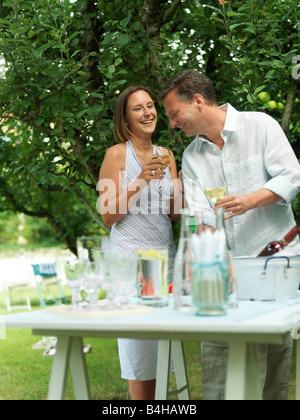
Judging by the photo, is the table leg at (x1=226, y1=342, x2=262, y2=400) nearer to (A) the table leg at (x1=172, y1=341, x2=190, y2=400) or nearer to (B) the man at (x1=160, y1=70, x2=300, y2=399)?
(B) the man at (x1=160, y1=70, x2=300, y2=399)

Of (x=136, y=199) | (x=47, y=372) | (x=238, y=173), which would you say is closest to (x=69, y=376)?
(x=47, y=372)

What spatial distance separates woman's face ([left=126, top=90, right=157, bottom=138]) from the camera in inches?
122

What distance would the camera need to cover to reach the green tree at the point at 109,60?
3482 millimetres

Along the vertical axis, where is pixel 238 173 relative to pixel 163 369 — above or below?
above

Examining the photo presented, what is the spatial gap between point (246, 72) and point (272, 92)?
232 mm

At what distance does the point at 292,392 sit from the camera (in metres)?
4.95

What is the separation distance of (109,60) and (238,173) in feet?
4.54

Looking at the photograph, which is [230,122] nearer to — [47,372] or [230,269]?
[230,269]

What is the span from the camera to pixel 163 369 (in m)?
2.82

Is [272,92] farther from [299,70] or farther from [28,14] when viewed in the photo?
[28,14]

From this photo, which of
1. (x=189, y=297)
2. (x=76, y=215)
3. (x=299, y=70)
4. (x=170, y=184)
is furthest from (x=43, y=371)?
(x=189, y=297)

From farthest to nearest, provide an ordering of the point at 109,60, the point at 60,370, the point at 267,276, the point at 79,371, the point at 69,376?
1. the point at 69,376
2. the point at 109,60
3. the point at 267,276
4. the point at 79,371
5. the point at 60,370

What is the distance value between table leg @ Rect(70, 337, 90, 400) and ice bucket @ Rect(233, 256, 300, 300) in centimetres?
66

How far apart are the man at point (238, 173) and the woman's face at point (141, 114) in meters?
0.12
